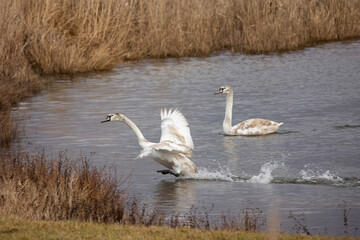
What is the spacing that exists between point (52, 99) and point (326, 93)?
7.10m

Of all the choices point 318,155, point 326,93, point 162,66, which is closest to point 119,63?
point 162,66

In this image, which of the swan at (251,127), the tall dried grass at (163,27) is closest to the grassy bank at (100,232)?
the swan at (251,127)

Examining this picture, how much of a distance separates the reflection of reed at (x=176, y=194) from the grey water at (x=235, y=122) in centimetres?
2

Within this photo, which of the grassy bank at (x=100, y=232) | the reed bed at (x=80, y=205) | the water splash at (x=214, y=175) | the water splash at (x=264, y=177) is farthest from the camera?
the water splash at (x=214, y=175)

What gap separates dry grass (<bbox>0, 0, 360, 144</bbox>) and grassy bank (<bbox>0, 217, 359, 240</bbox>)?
41.3ft

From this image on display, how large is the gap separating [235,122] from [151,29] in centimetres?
912

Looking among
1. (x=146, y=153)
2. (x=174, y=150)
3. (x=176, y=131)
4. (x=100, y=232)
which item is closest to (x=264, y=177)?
(x=174, y=150)

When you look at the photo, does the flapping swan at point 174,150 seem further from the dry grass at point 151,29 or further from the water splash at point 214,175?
the dry grass at point 151,29

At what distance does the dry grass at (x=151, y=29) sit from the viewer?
2189 cm

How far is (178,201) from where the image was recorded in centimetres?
1015

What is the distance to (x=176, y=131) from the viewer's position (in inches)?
475

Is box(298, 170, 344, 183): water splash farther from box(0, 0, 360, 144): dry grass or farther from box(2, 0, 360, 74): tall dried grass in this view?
box(2, 0, 360, 74): tall dried grass

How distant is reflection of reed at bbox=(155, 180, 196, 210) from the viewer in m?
9.98

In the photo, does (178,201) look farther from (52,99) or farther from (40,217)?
(52,99)
